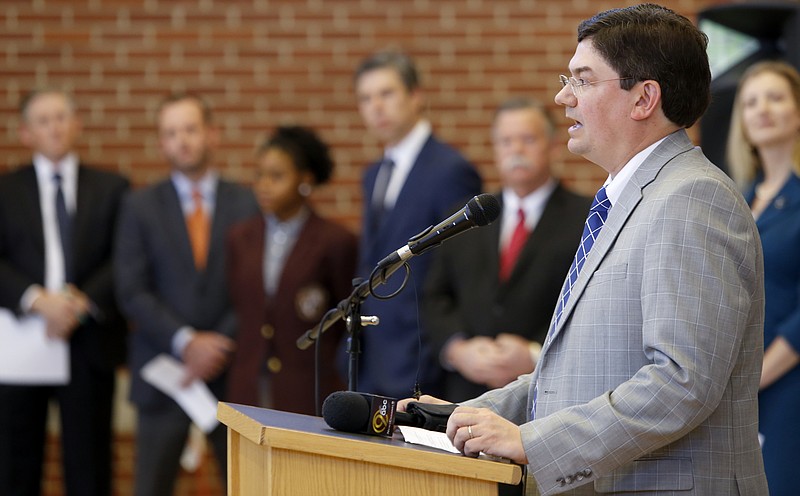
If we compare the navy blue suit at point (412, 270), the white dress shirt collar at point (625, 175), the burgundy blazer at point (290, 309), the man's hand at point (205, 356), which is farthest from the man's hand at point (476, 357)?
the white dress shirt collar at point (625, 175)

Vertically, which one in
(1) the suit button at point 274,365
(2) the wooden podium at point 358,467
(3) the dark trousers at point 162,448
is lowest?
(3) the dark trousers at point 162,448

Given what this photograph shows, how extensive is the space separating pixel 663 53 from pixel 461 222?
47cm

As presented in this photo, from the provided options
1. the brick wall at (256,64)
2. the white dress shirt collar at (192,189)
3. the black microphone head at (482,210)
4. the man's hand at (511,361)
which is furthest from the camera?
the brick wall at (256,64)

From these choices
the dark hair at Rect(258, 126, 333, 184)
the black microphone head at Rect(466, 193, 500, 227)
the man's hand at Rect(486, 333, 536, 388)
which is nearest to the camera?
the black microphone head at Rect(466, 193, 500, 227)

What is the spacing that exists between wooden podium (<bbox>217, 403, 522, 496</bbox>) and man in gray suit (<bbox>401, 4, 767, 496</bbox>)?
2.9 inches

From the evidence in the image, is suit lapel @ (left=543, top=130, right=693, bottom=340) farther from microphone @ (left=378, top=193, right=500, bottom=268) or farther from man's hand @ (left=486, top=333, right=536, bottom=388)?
man's hand @ (left=486, top=333, right=536, bottom=388)

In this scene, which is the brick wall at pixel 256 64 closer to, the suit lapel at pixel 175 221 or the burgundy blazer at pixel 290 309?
the suit lapel at pixel 175 221

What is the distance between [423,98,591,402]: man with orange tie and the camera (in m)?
3.91

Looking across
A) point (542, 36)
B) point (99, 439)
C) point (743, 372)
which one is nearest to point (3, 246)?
point (99, 439)

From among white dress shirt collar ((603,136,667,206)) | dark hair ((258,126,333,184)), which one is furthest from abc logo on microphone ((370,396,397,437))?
dark hair ((258,126,333,184))

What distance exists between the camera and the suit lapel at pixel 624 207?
79.9 inches

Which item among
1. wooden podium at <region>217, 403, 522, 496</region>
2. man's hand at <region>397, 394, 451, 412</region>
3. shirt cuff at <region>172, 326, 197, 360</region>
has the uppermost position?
man's hand at <region>397, 394, 451, 412</region>

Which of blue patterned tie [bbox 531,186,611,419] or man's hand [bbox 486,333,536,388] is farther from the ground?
blue patterned tie [bbox 531,186,611,419]

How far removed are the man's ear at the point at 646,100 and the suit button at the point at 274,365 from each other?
8.81ft
